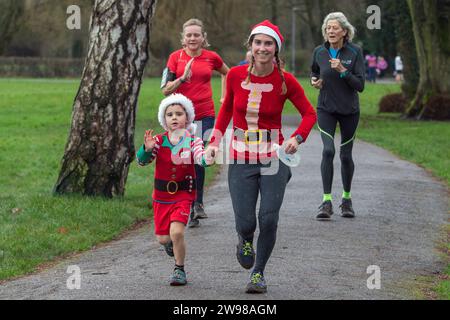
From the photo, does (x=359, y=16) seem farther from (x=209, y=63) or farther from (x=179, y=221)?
(x=179, y=221)

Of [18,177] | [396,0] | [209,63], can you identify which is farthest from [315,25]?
[209,63]

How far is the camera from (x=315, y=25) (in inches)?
2291

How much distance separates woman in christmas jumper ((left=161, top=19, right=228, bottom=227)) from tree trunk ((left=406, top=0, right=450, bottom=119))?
63.4 ft

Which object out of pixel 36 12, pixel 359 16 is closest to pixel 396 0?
pixel 359 16

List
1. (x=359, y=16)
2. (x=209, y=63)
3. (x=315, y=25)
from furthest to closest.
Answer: (x=315, y=25)
(x=359, y=16)
(x=209, y=63)

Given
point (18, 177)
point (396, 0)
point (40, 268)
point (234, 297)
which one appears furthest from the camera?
point (396, 0)

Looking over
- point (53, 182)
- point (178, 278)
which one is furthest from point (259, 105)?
point (53, 182)

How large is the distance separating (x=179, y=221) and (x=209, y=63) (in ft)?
11.4

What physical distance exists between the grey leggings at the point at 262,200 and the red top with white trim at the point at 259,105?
0.13m

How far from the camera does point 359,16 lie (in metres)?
39.8

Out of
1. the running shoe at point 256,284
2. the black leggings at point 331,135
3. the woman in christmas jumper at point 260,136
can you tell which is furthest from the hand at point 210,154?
the black leggings at point 331,135

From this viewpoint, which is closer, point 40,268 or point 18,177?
point 40,268

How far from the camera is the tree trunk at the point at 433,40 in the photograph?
2936 cm

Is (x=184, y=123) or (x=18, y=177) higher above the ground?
(x=184, y=123)
